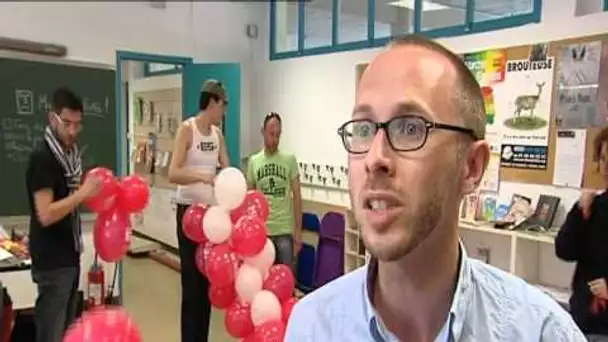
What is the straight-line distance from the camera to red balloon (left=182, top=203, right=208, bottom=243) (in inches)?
120

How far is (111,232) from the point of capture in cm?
303

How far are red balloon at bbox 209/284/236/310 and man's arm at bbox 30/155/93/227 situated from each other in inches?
34.6

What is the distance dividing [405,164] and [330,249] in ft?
13.2

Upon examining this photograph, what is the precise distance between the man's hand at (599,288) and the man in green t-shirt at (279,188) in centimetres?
209

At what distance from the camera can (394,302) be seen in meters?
0.88

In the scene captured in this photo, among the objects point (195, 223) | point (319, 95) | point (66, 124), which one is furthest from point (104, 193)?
point (319, 95)

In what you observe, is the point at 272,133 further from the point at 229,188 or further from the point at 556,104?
the point at 556,104

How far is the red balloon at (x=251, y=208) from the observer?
3.11m

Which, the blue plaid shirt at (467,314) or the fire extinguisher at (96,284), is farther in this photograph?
the fire extinguisher at (96,284)

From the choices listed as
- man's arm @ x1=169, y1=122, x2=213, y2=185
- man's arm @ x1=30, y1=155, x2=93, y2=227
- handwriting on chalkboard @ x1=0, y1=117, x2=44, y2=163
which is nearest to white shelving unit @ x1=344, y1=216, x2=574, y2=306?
man's arm @ x1=169, y1=122, x2=213, y2=185

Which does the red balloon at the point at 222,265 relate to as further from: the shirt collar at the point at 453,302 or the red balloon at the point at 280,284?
the shirt collar at the point at 453,302

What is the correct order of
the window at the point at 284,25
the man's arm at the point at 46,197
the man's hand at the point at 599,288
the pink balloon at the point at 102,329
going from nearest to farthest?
the pink balloon at the point at 102,329 < the man's hand at the point at 599,288 < the man's arm at the point at 46,197 < the window at the point at 284,25

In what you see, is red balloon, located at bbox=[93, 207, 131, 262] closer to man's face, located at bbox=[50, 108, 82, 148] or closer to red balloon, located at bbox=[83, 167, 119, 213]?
red balloon, located at bbox=[83, 167, 119, 213]

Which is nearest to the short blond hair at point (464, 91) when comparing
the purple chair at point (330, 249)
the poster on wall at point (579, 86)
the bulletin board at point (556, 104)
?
the bulletin board at point (556, 104)
